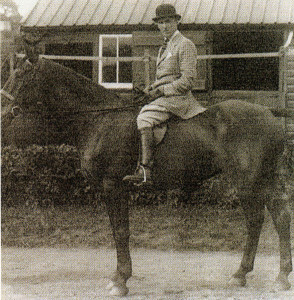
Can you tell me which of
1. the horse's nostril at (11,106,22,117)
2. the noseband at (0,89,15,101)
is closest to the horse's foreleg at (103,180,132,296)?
the horse's nostril at (11,106,22,117)

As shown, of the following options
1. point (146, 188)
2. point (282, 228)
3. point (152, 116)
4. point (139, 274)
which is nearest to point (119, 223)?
point (146, 188)

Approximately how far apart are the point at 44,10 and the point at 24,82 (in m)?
6.32

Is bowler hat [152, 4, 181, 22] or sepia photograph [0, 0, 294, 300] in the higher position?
bowler hat [152, 4, 181, 22]

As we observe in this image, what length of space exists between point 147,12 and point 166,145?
563cm

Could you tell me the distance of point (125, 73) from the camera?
11.7 metres

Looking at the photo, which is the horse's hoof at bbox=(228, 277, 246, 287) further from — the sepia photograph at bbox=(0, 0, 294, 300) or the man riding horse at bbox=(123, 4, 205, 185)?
the man riding horse at bbox=(123, 4, 205, 185)

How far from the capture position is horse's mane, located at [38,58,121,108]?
548 centimetres

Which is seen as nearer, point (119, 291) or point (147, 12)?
point (119, 291)

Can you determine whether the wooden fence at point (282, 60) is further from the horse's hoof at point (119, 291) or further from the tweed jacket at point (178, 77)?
the horse's hoof at point (119, 291)

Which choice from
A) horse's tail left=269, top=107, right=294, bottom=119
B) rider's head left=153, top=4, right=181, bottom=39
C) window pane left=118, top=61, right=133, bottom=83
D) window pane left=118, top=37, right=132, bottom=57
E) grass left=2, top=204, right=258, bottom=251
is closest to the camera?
rider's head left=153, top=4, right=181, bottom=39

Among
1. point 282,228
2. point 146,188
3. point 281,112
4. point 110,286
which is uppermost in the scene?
point 281,112

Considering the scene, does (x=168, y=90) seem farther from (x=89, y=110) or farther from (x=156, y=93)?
(x=89, y=110)

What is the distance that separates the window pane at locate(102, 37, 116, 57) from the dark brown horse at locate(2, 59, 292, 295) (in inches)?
245

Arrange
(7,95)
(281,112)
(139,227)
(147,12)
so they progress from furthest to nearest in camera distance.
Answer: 1. (147,12)
2. (139,227)
3. (281,112)
4. (7,95)
